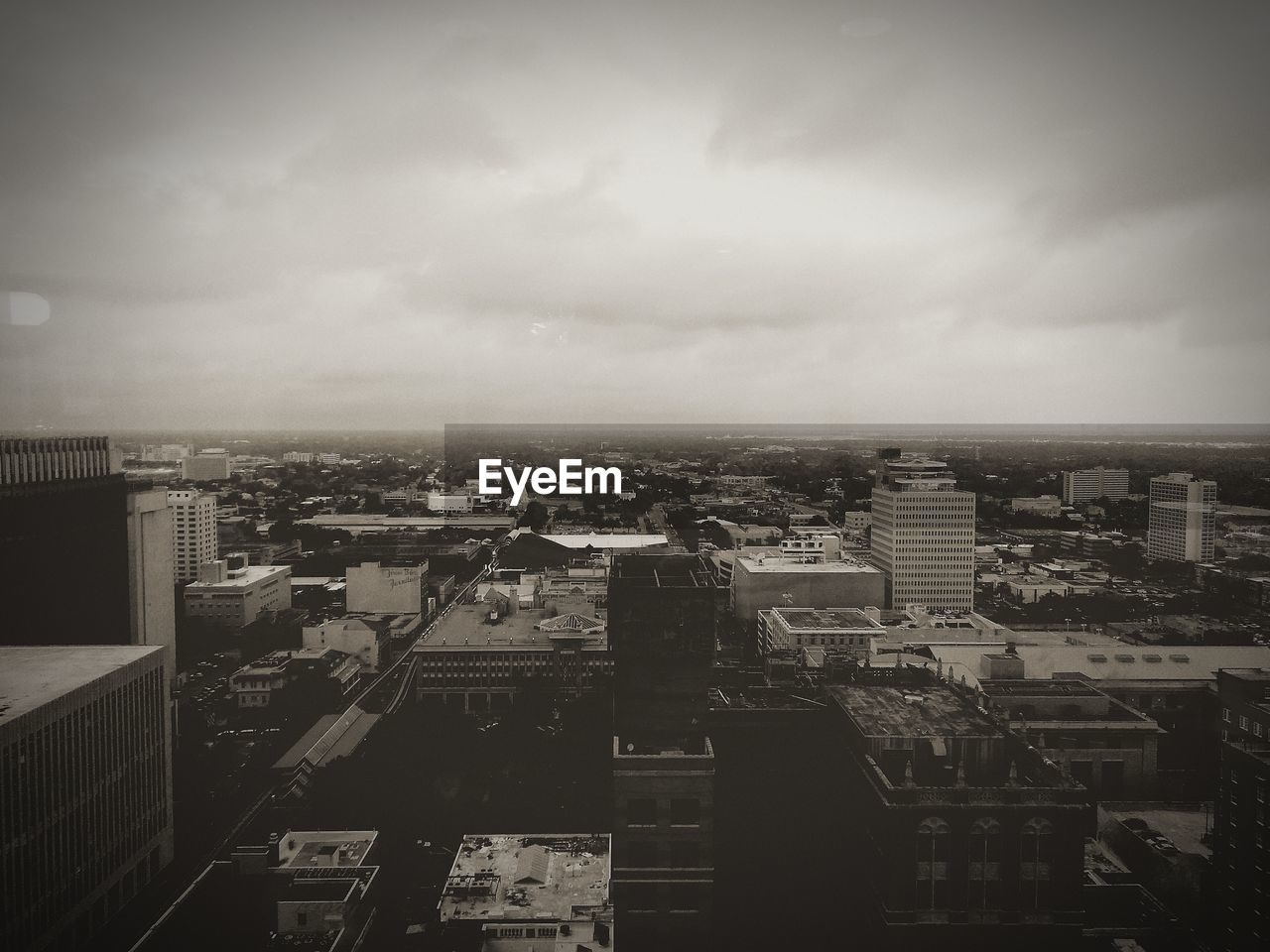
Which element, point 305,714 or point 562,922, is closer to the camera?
point 562,922

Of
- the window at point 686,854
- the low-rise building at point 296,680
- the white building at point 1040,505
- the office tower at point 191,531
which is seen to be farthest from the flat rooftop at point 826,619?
the office tower at point 191,531

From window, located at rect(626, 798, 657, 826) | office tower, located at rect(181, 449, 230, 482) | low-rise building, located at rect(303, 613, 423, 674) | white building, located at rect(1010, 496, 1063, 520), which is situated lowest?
window, located at rect(626, 798, 657, 826)

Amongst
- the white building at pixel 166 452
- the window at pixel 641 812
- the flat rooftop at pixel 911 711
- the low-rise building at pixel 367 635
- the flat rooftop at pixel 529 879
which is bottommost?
the flat rooftop at pixel 529 879

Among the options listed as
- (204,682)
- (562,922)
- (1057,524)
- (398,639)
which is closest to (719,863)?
(562,922)

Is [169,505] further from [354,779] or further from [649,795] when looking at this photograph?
[649,795]

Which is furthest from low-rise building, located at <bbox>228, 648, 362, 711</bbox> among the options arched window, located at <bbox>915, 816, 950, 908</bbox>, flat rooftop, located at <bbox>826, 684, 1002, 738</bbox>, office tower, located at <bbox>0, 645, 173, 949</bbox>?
arched window, located at <bbox>915, 816, 950, 908</bbox>

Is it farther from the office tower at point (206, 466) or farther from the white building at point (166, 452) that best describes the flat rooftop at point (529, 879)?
the white building at point (166, 452)

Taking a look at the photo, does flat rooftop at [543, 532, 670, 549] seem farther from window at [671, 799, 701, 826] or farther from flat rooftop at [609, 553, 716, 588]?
window at [671, 799, 701, 826]
